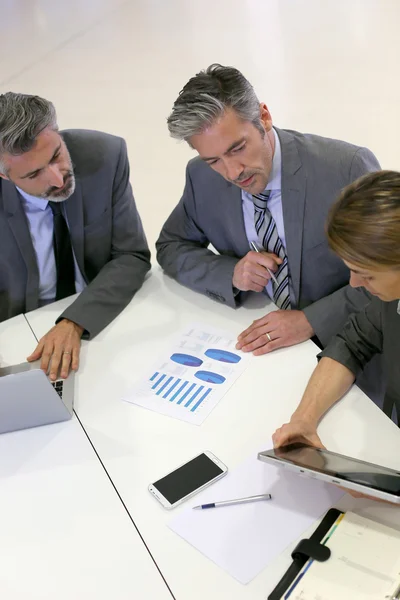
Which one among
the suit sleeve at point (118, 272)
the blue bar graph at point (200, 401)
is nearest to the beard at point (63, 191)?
the suit sleeve at point (118, 272)

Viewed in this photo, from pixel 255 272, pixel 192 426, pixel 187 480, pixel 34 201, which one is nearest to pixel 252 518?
pixel 187 480

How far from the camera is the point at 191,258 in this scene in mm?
2283

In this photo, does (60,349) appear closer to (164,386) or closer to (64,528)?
(164,386)

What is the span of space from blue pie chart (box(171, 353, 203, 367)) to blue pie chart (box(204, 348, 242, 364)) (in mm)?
44

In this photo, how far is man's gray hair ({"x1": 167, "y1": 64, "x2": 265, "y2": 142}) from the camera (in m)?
1.85

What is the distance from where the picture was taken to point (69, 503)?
1.52 m

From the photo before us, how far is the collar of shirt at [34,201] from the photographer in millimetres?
2330

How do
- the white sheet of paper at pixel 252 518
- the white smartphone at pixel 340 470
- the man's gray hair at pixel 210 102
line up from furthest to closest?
the man's gray hair at pixel 210 102 → the white sheet of paper at pixel 252 518 → the white smartphone at pixel 340 470

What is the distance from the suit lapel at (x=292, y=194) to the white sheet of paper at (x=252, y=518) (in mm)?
840

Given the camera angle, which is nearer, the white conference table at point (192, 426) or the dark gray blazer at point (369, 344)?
the white conference table at point (192, 426)

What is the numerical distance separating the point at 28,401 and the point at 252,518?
0.72 m

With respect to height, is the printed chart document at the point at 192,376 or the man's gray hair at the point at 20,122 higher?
the man's gray hair at the point at 20,122

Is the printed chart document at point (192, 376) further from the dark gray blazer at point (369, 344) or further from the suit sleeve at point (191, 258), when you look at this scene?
the dark gray blazer at point (369, 344)

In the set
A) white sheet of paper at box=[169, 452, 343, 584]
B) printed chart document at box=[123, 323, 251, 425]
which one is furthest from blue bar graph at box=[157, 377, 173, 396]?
white sheet of paper at box=[169, 452, 343, 584]
